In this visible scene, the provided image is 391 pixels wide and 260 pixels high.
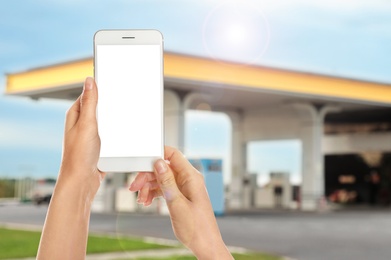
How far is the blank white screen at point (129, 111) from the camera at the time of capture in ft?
5.24

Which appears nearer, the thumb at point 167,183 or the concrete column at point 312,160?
the thumb at point 167,183

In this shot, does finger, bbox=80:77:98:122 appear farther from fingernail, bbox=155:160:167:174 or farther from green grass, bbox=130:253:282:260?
green grass, bbox=130:253:282:260

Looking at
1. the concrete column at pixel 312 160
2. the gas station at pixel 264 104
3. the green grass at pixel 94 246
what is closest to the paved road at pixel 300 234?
the green grass at pixel 94 246

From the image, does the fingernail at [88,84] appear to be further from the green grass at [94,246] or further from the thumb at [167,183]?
the green grass at [94,246]

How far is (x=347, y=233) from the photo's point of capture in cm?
1891

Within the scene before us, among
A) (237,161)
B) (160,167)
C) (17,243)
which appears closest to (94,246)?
(17,243)

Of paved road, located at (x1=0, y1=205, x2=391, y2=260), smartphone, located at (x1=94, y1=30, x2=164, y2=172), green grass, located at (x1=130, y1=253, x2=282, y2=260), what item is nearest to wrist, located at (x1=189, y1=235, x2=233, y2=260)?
smartphone, located at (x1=94, y1=30, x2=164, y2=172)

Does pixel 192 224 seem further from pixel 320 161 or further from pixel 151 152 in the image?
pixel 320 161

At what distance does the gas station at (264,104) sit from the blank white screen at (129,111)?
22.1m

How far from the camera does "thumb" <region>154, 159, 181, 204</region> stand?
4.39 ft

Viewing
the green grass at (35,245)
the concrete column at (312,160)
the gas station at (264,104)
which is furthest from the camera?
the concrete column at (312,160)

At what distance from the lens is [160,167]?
4.49 feet

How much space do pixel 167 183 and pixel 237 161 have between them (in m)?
34.7

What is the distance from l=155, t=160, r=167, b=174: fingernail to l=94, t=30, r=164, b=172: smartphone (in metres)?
0.12
